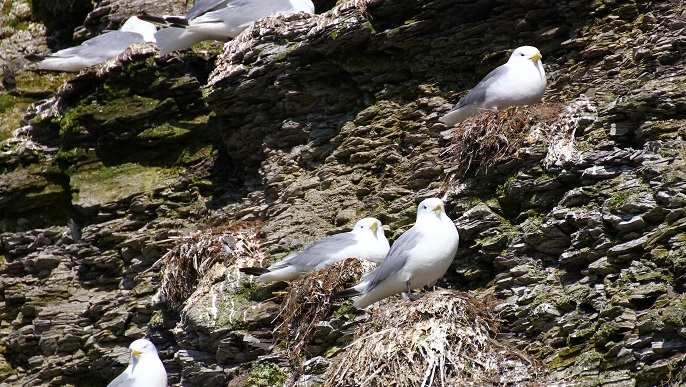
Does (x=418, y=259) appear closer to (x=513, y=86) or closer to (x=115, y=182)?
(x=513, y=86)

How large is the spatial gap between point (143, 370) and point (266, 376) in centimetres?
160

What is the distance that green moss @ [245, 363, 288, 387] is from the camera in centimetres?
875

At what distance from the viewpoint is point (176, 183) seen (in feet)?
40.8

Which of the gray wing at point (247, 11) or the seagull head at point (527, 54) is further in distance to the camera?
the gray wing at point (247, 11)

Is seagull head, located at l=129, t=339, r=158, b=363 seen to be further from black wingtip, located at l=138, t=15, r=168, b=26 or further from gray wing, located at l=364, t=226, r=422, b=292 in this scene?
black wingtip, located at l=138, t=15, r=168, b=26

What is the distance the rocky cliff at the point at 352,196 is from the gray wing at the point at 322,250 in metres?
0.27

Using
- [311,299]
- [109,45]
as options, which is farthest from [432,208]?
[109,45]

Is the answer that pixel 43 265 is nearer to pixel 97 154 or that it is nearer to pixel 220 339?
pixel 97 154

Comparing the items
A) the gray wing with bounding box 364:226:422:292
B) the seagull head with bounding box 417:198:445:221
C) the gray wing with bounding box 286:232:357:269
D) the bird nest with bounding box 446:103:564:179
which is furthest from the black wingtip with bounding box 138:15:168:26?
the gray wing with bounding box 364:226:422:292

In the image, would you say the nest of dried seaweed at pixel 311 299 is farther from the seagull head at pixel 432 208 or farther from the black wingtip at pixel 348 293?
the seagull head at pixel 432 208

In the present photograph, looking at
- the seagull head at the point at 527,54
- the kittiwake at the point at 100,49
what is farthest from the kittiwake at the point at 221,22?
the seagull head at the point at 527,54

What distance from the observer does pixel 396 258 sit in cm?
794

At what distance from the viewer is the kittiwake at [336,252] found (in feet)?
29.3

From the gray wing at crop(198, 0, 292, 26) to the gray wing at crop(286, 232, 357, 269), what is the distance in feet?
15.5
